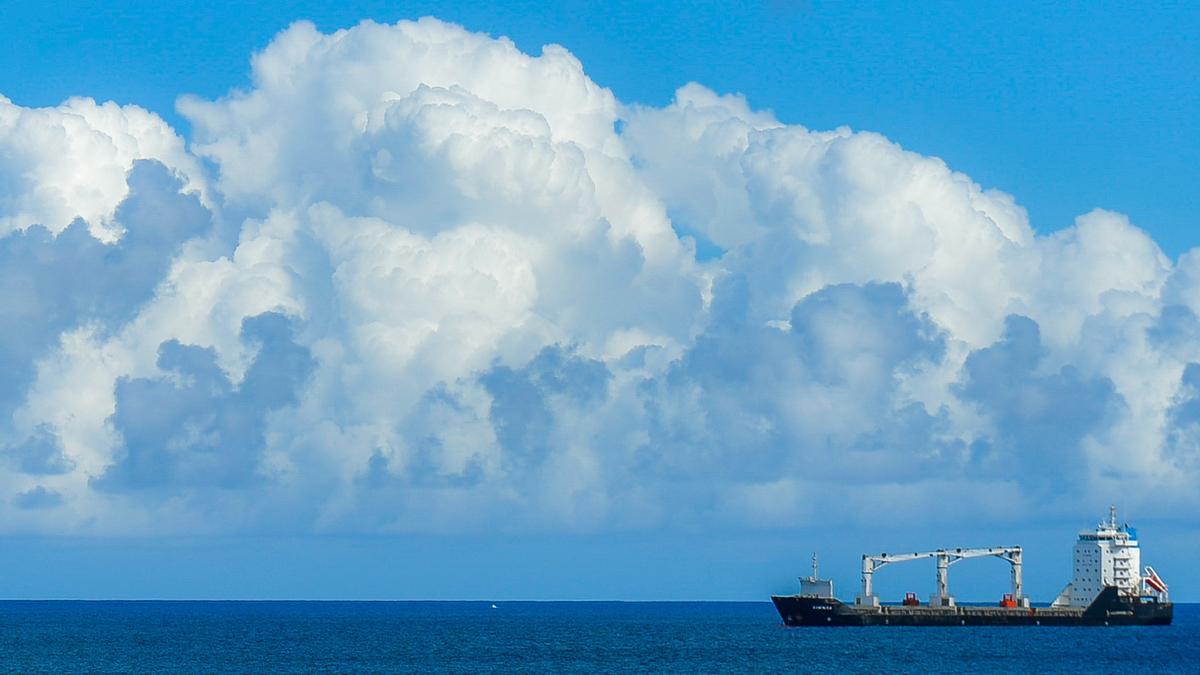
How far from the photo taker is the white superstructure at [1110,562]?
617 feet

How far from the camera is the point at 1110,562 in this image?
7436 inches

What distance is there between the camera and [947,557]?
198m

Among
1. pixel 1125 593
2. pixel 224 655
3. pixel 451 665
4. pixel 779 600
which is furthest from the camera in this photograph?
pixel 779 600

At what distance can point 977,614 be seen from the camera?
643 ft

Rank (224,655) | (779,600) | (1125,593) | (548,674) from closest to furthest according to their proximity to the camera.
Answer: (548,674)
(224,655)
(1125,593)
(779,600)

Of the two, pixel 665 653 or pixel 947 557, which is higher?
pixel 947 557

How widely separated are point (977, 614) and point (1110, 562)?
60.1ft

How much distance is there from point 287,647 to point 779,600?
64.1 meters

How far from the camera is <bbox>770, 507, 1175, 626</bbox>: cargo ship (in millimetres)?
186375

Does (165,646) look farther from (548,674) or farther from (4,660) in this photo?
(548,674)

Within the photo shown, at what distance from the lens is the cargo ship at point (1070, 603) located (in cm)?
18638

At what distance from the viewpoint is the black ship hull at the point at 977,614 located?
185875mm

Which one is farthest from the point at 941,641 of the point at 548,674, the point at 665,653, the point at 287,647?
the point at 287,647

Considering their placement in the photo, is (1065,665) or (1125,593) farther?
(1125,593)
